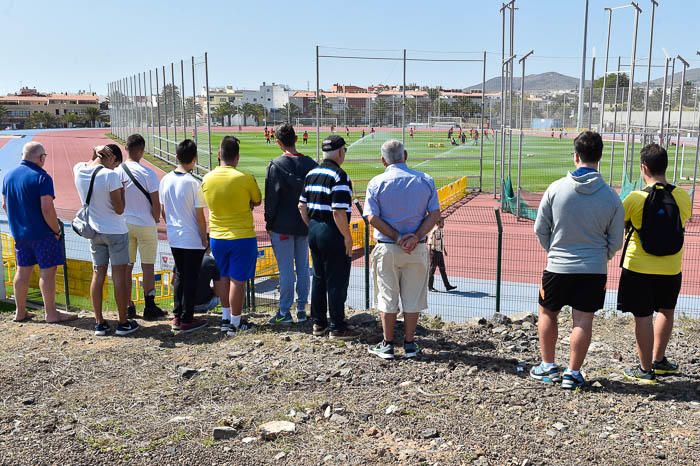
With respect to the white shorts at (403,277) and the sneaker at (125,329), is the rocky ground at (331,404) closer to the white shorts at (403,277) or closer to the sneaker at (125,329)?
the sneaker at (125,329)

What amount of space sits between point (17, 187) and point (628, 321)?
232 inches

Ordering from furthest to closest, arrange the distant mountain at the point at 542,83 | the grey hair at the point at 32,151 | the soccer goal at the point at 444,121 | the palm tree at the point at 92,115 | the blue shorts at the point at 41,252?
the palm tree at the point at 92,115
the soccer goal at the point at 444,121
the distant mountain at the point at 542,83
the blue shorts at the point at 41,252
the grey hair at the point at 32,151

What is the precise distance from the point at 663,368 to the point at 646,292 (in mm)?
656

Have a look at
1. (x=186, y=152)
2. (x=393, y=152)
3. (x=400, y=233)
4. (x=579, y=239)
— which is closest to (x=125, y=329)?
(x=186, y=152)

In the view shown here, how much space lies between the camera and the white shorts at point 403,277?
16.1 ft

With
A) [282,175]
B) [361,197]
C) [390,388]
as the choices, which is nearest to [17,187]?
[282,175]

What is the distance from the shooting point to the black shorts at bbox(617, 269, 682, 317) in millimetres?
4449

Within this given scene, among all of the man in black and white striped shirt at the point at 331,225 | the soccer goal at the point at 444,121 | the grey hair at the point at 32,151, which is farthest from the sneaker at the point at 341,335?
the soccer goal at the point at 444,121

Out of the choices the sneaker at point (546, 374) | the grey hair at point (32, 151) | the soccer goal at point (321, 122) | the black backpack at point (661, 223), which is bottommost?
the sneaker at point (546, 374)

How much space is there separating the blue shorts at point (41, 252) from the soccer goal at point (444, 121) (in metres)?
19.0

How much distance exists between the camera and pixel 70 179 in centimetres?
2869

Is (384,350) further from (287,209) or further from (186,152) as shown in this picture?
(186,152)

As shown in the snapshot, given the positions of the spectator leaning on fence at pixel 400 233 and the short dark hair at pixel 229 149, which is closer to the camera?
the spectator leaning on fence at pixel 400 233

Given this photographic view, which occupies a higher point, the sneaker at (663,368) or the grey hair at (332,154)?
the grey hair at (332,154)
